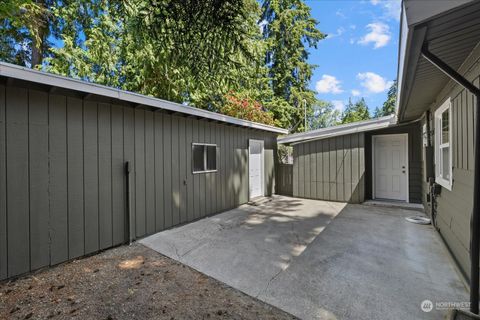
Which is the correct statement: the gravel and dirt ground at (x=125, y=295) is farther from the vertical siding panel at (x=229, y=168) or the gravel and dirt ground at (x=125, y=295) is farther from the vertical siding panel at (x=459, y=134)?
the vertical siding panel at (x=229, y=168)

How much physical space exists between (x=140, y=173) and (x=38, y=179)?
1388 mm

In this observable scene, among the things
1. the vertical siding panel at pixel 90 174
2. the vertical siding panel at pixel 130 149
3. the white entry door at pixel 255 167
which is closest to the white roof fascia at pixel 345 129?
the white entry door at pixel 255 167

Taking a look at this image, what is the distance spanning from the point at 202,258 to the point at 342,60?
18.3 meters

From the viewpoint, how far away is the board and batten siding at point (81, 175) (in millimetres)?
2723

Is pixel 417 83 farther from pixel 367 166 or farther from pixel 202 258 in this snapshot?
pixel 367 166

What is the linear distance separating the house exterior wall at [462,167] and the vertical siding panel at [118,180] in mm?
4451

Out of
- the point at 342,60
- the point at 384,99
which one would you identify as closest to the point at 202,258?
the point at 342,60

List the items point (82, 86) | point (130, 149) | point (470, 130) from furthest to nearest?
point (130, 149), point (82, 86), point (470, 130)

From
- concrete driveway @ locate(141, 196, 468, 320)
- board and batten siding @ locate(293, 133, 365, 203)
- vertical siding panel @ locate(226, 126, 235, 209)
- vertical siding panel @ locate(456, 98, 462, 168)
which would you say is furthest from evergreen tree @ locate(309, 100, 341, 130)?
vertical siding panel @ locate(456, 98, 462, 168)

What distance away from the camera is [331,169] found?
6.97 m

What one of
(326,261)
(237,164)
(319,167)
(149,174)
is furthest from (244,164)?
(326,261)

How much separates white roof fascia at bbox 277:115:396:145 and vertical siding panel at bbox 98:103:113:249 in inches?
220

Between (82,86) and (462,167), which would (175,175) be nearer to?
(82,86)

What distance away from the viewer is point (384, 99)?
28.6 meters
